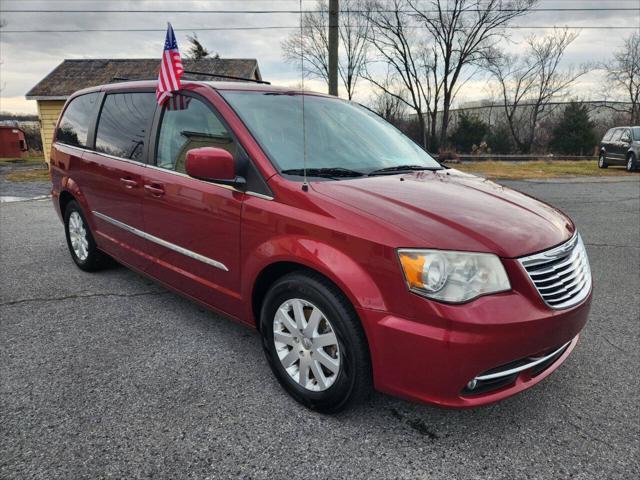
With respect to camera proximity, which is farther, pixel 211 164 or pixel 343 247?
pixel 211 164

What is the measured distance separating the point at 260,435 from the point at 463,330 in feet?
3.62

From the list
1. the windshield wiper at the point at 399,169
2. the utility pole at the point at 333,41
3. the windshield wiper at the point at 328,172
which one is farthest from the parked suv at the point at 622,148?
the windshield wiper at the point at 328,172

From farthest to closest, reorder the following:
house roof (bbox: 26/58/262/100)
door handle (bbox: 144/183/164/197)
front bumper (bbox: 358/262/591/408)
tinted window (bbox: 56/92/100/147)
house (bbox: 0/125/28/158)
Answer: house (bbox: 0/125/28/158)
house roof (bbox: 26/58/262/100)
tinted window (bbox: 56/92/100/147)
door handle (bbox: 144/183/164/197)
front bumper (bbox: 358/262/591/408)

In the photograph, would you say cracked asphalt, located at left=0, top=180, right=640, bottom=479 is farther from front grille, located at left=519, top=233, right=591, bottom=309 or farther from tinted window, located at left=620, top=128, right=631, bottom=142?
tinted window, located at left=620, top=128, right=631, bottom=142

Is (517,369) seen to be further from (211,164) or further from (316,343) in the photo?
(211,164)

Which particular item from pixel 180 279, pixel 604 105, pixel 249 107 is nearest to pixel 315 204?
pixel 249 107

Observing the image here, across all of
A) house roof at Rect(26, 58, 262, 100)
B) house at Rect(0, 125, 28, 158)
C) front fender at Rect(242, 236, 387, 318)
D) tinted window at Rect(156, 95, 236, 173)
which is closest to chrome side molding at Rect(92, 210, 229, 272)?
front fender at Rect(242, 236, 387, 318)

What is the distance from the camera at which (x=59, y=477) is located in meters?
1.94

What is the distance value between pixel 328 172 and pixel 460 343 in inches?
48.2

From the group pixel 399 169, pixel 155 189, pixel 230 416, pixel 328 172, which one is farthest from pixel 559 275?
pixel 155 189

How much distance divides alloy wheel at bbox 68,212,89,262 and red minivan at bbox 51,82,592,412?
3.44 ft

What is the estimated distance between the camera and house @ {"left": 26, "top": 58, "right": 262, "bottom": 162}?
58.9 feet

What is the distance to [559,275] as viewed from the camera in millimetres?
2178

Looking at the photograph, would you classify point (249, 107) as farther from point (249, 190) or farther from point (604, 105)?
point (604, 105)
